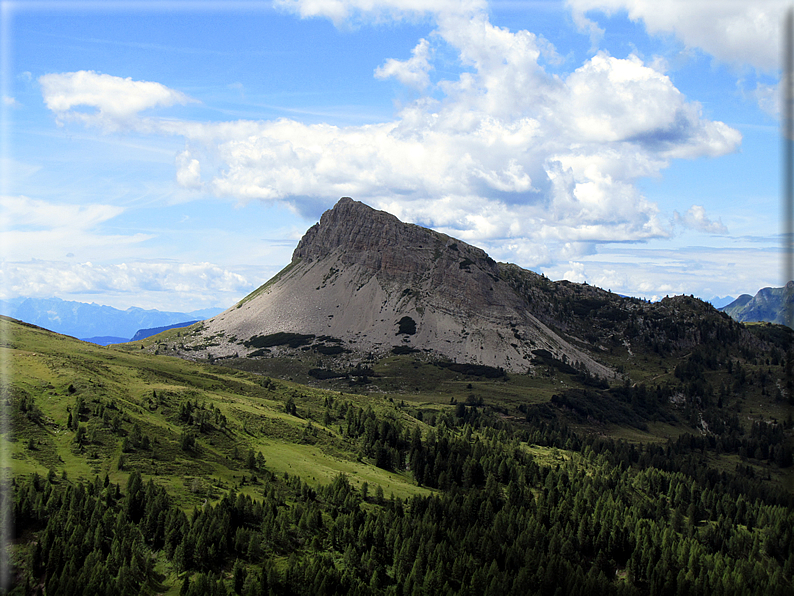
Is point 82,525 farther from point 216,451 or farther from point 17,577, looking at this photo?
point 216,451

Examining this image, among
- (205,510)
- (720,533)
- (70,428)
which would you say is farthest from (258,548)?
(720,533)

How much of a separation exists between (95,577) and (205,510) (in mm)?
27512

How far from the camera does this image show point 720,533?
18550cm

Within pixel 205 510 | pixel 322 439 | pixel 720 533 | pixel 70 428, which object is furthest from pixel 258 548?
pixel 720 533

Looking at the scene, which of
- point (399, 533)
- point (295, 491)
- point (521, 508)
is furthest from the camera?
point (521, 508)

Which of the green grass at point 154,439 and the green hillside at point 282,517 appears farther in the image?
the green grass at point 154,439

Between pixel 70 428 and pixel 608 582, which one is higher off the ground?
pixel 70 428

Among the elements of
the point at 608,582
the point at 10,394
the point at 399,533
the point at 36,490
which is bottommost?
the point at 608,582

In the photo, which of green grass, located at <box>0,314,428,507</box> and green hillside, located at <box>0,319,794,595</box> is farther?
green grass, located at <box>0,314,428,507</box>

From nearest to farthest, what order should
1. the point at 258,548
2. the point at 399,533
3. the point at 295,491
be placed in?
1. the point at 258,548
2. the point at 399,533
3. the point at 295,491

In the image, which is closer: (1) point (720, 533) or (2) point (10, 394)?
(2) point (10, 394)

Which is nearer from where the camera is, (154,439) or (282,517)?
(282,517)

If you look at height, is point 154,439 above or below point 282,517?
above

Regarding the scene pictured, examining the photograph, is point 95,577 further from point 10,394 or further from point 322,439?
point 322,439
